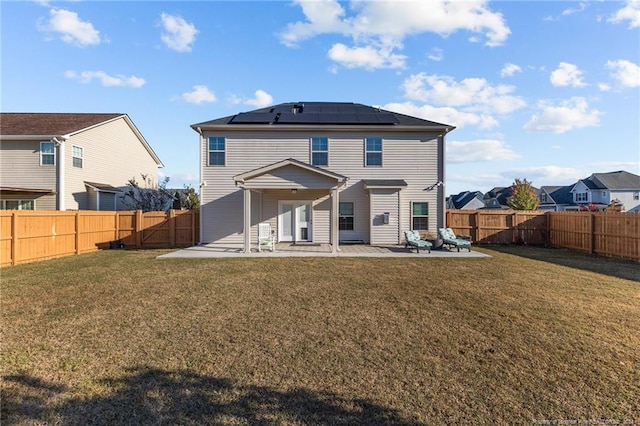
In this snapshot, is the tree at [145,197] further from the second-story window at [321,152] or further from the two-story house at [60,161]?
the second-story window at [321,152]

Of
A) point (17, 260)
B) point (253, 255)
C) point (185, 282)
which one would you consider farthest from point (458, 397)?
point (17, 260)

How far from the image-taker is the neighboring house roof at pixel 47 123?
16.8 m

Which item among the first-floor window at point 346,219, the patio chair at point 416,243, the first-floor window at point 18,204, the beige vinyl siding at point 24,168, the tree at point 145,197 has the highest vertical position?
the beige vinyl siding at point 24,168

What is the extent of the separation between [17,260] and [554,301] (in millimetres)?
15525

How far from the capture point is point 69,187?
672 inches

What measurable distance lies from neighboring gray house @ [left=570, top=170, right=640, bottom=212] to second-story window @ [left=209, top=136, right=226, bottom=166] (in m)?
44.4

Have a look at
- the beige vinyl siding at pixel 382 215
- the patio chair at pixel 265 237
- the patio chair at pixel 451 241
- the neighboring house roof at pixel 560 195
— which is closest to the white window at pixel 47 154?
the patio chair at pixel 265 237

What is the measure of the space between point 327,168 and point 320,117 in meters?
2.79

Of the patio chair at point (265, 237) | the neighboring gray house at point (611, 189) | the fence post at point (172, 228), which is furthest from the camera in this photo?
the neighboring gray house at point (611, 189)

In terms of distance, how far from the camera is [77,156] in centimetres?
1780

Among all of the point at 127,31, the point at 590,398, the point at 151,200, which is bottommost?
the point at 590,398

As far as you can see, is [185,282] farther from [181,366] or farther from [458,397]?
[458,397]

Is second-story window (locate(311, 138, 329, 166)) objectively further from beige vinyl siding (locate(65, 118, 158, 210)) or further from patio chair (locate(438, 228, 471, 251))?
beige vinyl siding (locate(65, 118, 158, 210))

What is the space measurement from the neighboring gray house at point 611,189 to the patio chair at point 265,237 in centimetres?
4255
